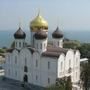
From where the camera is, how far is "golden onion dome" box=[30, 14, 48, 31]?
37.0 m

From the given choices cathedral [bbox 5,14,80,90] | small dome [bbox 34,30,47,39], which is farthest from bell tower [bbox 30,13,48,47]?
small dome [bbox 34,30,47,39]

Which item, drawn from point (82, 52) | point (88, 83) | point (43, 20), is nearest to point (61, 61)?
point (88, 83)

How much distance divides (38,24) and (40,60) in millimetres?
5622

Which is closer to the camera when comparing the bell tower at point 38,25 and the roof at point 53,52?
the roof at point 53,52

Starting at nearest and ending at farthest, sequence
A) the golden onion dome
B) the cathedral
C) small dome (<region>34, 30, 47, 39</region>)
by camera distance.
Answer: the cathedral, small dome (<region>34, 30, 47, 39</region>), the golden onion dome

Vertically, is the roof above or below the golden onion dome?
below

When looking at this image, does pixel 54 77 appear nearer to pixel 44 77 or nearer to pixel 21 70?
pixel 44 77

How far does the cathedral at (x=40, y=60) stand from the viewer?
3275cm

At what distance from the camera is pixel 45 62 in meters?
33.2

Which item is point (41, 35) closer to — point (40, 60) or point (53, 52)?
point (53, 52)

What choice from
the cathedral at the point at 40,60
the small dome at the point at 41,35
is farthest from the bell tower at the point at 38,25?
the small dome at the point at 41,35

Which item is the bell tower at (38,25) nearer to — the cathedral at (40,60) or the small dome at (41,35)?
the cathedral at (40,60)

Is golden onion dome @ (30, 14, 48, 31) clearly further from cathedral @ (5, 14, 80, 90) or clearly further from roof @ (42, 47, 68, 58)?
roof @ (42, 47, 68, 58)

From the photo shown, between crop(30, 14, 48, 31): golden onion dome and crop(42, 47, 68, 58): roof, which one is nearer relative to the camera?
crop(42, 47, 68, 58): roof
